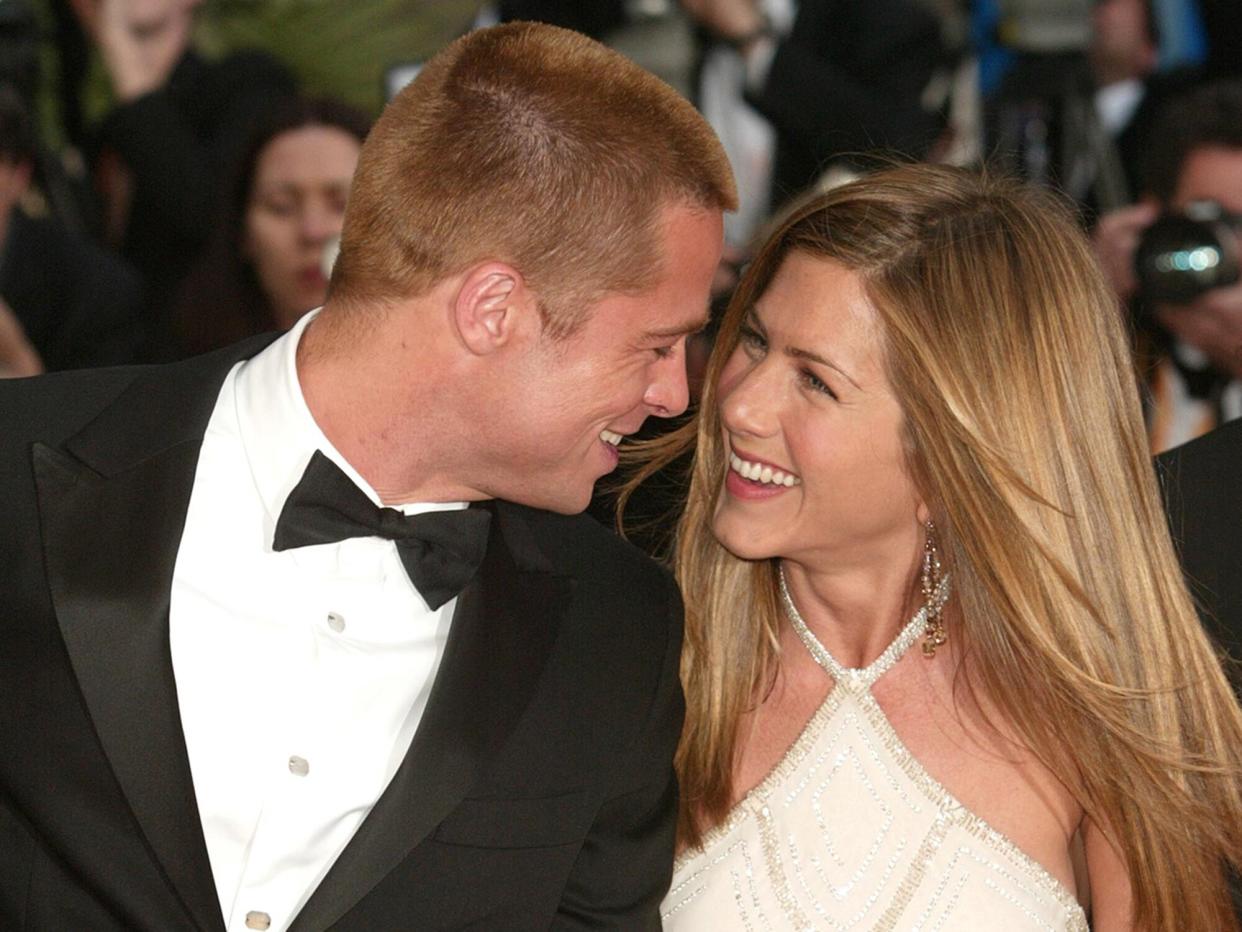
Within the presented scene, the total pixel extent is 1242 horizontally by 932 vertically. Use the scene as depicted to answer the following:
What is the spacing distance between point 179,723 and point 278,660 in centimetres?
14

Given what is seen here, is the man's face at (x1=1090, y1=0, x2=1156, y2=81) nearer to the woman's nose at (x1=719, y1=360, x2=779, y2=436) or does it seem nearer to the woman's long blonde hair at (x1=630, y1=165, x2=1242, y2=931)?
the woman's long blonde hair at (x1=630, y1=165, x2=1242, y2=931)

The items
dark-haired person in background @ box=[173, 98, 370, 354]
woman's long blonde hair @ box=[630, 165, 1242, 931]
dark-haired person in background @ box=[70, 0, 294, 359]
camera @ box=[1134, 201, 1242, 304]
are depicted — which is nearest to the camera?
woman's long blonde hair @ box=[630, 165, 1242, 931]

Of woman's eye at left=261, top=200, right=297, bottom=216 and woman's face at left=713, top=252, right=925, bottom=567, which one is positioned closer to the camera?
woman's face at left=713, top=252, right=925, bottom=567

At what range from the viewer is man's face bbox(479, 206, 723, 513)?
198 cm

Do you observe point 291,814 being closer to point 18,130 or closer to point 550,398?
point 550,398

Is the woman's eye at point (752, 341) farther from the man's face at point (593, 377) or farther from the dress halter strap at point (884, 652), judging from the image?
the dress halter strap at point (884, 652)

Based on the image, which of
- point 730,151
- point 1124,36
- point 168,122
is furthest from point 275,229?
point 1124,36

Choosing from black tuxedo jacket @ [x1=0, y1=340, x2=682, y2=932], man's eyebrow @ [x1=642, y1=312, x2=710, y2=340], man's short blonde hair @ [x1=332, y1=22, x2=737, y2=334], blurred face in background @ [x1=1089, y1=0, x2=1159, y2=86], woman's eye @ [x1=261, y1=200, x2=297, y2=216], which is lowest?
blurred face in background @ [x1=1089, y1=0, x2=1159, y2=86]

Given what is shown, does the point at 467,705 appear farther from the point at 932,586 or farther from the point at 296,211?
the point at 296,211

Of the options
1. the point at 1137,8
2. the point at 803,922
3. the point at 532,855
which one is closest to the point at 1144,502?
the point at 803,922

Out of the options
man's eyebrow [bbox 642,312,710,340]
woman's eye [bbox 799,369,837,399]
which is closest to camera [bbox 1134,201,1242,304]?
woman's eye [bbox 799,369,837,399]

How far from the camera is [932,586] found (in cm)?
227

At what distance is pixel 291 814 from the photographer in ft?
6.05

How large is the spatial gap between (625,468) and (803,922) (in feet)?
2.39
